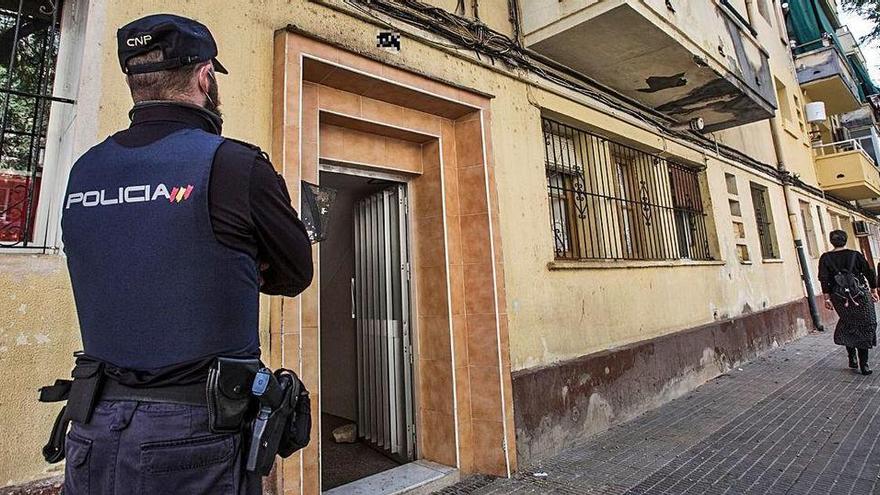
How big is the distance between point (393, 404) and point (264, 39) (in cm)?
299

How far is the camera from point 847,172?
12.3 meters

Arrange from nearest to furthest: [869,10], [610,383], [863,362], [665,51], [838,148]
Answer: [610,383] < [665,51] < [863,362] < [869,10] < [838,148]

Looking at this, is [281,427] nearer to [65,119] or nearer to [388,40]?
[65,119]

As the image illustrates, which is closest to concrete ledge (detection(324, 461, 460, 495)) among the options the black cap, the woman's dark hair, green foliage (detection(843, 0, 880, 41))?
the black cap

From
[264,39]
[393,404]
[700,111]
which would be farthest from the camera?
[700,111]

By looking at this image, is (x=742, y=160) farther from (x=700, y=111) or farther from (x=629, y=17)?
(x=629, y=17)

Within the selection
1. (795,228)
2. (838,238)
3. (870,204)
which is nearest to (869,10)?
(870,204)

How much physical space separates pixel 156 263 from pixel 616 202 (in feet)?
17.4

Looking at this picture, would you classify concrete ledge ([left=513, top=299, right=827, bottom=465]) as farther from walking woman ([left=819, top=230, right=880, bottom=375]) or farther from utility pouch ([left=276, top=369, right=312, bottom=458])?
utility pouch ([left=276, top=369, right=312, bottom=458])

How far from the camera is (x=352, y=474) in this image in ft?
11.4

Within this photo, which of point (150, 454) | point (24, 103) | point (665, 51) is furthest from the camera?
point (665, 51)

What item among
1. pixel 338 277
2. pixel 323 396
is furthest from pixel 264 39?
pixel 323 396

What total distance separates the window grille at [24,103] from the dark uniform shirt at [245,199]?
4.30 ft

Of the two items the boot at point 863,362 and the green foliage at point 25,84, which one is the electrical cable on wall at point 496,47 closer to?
the green foliage at point 25,84
